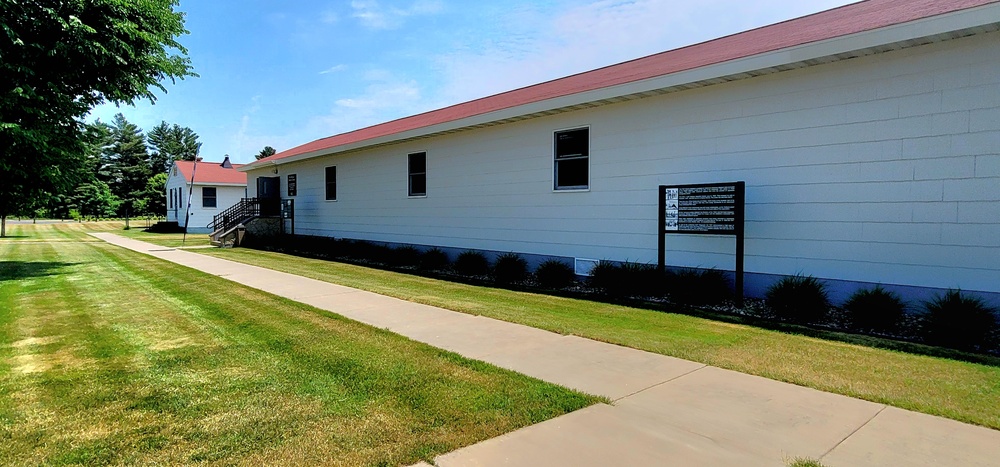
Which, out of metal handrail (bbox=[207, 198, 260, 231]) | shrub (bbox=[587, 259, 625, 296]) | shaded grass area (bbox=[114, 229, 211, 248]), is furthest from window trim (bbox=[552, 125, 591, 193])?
shaded grass area (bbox=[114, 229, 211, 248])

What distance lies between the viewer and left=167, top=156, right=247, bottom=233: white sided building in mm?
33031

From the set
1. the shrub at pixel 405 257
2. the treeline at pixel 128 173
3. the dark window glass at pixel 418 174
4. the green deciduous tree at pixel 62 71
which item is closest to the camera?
the green deciduous tree at pixel 62 71

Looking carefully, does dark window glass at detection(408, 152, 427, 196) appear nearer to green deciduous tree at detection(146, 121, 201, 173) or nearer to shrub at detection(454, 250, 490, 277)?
shrub at detection(454, 250, 490, 277)

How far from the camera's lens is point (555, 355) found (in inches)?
202

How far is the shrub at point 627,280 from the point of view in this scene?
28.9ft

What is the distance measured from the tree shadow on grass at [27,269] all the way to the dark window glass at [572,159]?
1142cm

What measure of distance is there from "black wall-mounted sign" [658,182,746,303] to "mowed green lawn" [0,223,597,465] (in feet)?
16.1

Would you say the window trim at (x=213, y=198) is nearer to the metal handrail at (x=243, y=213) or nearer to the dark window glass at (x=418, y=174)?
the metal handrail at (x=243, y=213)

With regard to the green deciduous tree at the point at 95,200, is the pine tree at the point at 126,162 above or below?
above

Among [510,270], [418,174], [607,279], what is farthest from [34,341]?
[418,174]

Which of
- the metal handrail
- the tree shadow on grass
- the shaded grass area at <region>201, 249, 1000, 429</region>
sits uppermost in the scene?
the metal handrail

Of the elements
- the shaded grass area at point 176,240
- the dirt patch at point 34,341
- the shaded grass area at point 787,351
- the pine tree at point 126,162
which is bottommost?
the shaded grass area at point 787,351

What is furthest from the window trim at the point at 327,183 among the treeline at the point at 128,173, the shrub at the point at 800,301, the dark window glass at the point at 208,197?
the treeline at the point at 128,173

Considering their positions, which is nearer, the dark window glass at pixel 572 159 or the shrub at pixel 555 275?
the shrub at pixel 555 275
